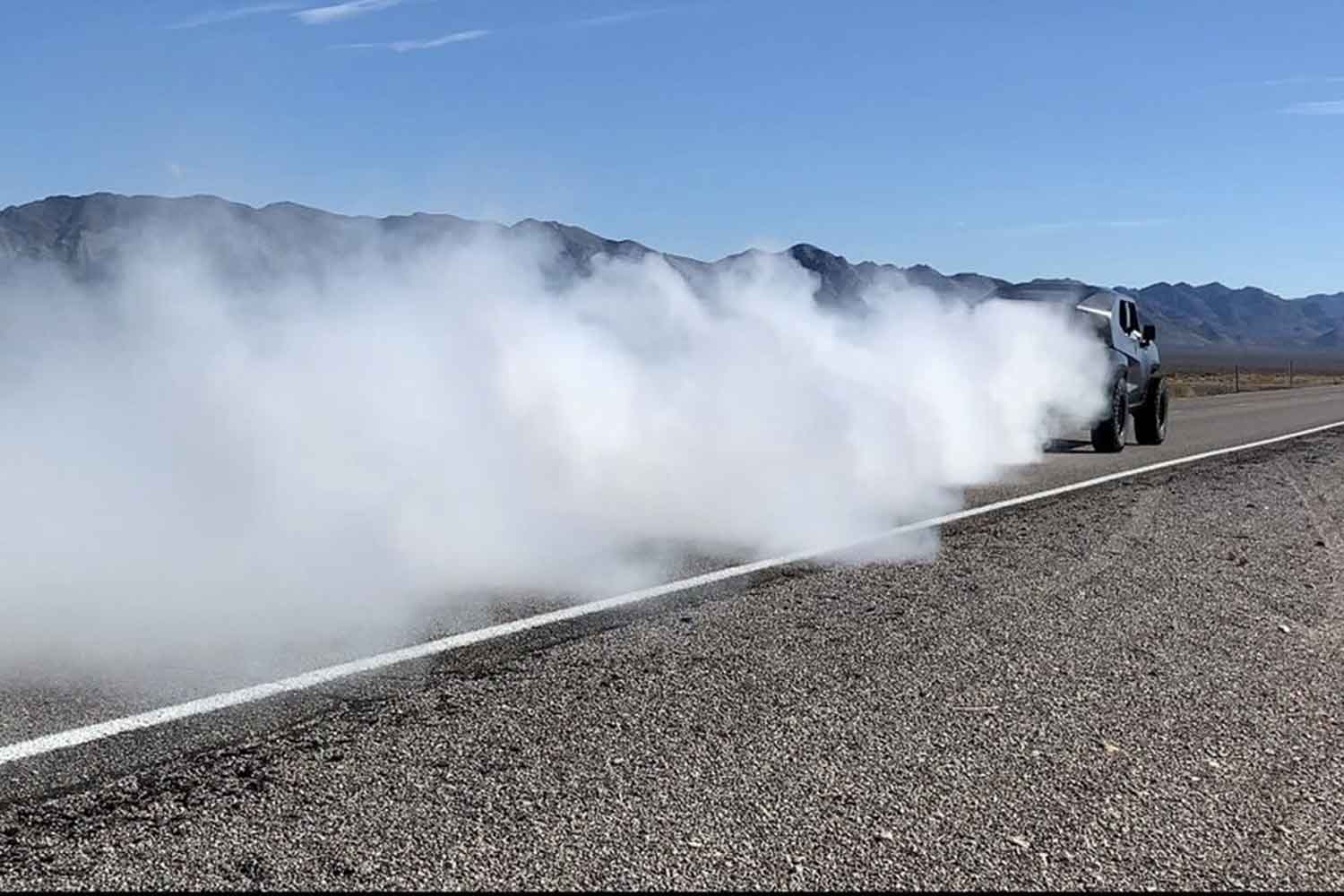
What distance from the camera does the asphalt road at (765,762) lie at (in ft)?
11.1

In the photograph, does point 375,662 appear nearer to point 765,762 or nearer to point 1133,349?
point 765,762

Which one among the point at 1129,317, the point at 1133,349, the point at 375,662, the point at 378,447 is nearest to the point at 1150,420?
the point at 1133,349

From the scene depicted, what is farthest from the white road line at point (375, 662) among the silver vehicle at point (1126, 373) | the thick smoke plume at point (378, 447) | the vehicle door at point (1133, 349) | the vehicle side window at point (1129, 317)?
the vehicle side window at point (1129, 317)

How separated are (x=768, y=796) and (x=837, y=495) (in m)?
7.11

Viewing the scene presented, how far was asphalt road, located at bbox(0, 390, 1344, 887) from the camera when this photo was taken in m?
3.40

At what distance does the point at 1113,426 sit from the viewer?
16.7 metres

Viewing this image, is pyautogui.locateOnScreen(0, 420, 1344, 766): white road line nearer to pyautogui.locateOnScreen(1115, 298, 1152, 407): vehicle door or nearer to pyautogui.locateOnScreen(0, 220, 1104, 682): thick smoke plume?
pyautogui.locateOnScreen(0, 220, 1104, 682): thick smoke plume

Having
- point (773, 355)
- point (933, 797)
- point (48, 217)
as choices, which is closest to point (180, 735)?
point (933, 797)

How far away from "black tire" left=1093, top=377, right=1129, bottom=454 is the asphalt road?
9937 mm

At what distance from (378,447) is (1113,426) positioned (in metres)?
10.9

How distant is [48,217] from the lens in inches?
962

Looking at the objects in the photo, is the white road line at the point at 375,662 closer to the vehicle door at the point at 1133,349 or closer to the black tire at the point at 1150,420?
the vehicle door at the point at 1133,349

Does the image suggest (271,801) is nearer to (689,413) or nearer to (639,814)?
(639,814)

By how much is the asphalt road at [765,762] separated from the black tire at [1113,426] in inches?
391
